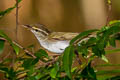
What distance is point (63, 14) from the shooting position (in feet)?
14.6

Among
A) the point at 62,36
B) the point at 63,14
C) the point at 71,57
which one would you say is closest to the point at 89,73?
the point at 71,57

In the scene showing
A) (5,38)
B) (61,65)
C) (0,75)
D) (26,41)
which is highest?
(5,38)

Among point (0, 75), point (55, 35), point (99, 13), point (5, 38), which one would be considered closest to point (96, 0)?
point (99, 13)

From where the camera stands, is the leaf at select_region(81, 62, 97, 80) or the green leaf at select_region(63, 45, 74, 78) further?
the leaf at select_region(81, 62, 97, 80)

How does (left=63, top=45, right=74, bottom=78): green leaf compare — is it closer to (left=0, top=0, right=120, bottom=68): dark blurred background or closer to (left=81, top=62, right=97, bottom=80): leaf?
(left=81, top=62, right=97, bottom=80): leaf

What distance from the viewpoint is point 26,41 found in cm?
388

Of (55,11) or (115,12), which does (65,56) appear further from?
(115,12)

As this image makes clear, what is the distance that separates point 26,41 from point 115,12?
1532 mm

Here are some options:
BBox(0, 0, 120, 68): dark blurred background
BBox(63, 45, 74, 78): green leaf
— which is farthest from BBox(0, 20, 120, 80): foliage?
BBox(0, 0, 120, 68): dark blurred background

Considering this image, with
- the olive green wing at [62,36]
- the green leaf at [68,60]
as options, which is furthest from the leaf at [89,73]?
the olive green wing at [62,36]

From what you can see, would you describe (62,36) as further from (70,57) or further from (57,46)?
(70,57)

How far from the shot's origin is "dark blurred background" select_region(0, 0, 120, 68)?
3967mm

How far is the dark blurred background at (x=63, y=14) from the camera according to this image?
13.0 ft

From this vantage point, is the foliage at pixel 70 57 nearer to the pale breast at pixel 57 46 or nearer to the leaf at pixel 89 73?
the leaf at pixel 89 73
